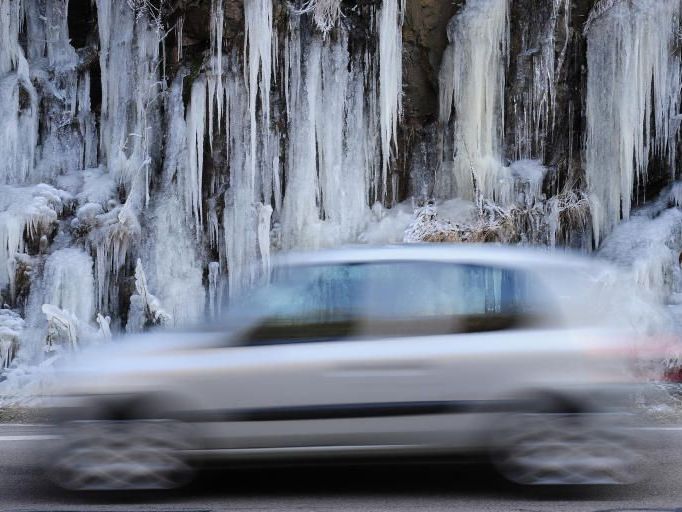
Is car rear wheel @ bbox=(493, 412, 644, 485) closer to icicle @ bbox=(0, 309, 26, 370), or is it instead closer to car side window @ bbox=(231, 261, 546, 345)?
car side window @ bbox=(231, 261, 546, 345)

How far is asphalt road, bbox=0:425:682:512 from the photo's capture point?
4625mm

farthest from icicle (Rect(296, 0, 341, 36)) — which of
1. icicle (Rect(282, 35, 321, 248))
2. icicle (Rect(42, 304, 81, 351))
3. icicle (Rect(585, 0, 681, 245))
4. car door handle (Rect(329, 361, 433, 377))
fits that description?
car door handle (Rect(329, 361, 433, 377))

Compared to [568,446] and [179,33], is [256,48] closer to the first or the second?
[179,33]

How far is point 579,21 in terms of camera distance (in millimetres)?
14883

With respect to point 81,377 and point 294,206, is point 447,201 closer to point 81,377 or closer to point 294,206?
point 294,206

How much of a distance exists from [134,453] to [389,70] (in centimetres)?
1134

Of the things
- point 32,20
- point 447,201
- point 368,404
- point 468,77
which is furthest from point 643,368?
point 32,20

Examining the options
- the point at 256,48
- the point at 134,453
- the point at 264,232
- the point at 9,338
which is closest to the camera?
the point at 134,453

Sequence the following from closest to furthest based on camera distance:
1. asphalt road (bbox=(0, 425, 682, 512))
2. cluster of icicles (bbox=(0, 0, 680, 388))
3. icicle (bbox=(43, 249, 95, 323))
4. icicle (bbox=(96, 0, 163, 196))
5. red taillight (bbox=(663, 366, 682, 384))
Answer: asphalt road (bbox=(0, 425, 682, 512)), red taillight (bbox=(663, 366, 682, 384)), icicle (bbox=(43, 249, 95, 323)), cluster of icicles (bbox=(0, 0, 680, 388)), icicle (bbox=(96, 0, 163, 196))

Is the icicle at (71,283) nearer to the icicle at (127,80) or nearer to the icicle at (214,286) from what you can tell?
the icicle at (214,286)

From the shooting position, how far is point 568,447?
471cm

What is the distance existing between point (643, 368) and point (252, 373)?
7.81 meters

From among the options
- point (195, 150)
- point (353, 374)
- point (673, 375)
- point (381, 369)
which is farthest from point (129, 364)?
point (195, 150)

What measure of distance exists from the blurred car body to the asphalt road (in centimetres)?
11
